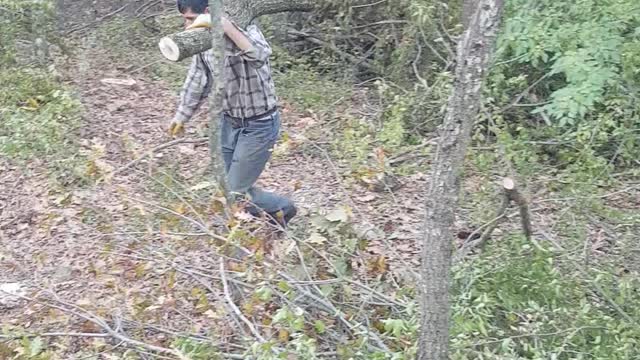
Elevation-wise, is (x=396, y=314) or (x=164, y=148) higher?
(x=396, y=314)

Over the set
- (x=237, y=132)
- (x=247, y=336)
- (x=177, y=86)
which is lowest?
(x=177, y=86)

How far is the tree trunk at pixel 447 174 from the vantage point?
132 inches

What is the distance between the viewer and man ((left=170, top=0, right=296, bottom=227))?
493 cm

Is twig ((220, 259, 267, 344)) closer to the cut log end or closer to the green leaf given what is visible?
the green leaf

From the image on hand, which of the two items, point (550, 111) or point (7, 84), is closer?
point (550, 111)

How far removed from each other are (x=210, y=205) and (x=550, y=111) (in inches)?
111

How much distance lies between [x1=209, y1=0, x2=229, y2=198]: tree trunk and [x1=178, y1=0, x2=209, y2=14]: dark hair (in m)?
0.64

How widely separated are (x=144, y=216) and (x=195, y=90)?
0.86 metres

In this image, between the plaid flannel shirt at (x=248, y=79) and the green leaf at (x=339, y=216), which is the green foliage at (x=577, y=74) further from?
the plaid flannel shirt at (x=248, y=79)

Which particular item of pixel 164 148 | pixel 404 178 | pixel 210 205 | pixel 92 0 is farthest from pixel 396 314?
pixel 92 0

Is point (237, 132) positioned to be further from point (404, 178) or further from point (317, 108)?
point (317, 108)

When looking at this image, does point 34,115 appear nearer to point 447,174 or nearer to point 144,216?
point 144,216

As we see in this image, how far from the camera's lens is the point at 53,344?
456cm

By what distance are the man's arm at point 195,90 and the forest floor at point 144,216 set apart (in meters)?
0.38
